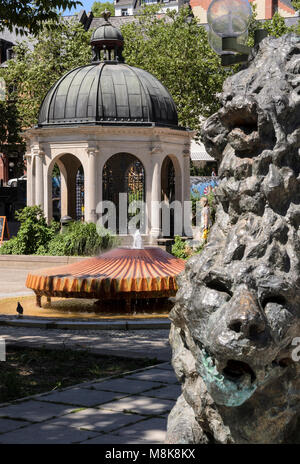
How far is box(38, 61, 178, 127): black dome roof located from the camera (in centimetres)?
2498

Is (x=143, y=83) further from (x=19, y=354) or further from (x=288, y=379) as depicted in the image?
(x=288, y=379)

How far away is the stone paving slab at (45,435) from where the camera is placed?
5.38 m

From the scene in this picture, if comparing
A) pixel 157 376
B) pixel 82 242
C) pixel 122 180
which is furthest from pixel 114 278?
pixel 122 180

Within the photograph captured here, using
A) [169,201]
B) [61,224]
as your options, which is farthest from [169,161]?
[61,224]

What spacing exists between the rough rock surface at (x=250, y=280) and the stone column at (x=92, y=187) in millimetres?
21127

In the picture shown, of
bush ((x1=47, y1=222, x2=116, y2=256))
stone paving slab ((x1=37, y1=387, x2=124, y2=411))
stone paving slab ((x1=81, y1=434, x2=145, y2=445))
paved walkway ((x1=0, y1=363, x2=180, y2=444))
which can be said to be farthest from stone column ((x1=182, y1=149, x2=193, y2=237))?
stone paving slab ((x1=81, y1=434, x2=145, y2=445))

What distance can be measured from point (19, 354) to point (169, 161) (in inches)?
752

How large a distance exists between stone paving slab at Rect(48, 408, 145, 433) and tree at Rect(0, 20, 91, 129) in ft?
119

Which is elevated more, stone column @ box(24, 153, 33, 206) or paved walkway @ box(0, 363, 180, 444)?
stone column @ box(24, 153, 33, 206)

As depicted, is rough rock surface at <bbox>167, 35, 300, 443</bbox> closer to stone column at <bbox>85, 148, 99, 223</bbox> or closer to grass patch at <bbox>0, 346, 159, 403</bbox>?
grass patch at <bbox>0, 346, 159, 403</bbox>

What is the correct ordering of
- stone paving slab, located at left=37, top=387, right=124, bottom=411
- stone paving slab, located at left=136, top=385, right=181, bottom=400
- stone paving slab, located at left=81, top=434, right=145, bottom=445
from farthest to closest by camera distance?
1. stone paving slab, located at left=136, top=385, right=181, bottom=400
2. stone paving slab, located at left=37, top=387, right=124, bottom=411
3. stone paving slab, located at left=81, top=434, right=145, bottom=445

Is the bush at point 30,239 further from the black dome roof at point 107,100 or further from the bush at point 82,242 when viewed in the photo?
the black dome roof at point 107,100
